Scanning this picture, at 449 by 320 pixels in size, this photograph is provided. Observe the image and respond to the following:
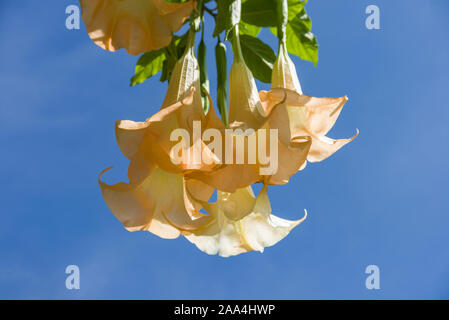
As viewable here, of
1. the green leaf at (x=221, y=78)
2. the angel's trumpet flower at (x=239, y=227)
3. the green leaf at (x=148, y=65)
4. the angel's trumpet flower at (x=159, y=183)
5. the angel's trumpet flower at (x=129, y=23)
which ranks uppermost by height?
the green leaf at (x=148, y=65)

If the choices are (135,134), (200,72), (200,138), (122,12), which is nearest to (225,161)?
(200,138)

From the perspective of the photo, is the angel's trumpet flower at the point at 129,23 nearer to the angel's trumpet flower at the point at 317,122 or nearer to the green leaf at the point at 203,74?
the green leaf at the point at 203,74

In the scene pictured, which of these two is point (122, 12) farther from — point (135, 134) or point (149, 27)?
point (135, 134)

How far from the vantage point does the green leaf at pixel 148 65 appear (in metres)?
1.35

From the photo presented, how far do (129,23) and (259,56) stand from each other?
339mm

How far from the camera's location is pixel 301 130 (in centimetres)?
101

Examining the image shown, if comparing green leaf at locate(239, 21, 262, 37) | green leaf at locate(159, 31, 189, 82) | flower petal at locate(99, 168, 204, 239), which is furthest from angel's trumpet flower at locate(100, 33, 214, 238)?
green leaf at locate(239, 21, 262, 37)

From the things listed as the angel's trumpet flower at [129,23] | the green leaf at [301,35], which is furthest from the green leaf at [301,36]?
the angel's trumpet flower at [129,23]

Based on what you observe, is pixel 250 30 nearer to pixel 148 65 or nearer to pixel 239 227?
pixel 148 65

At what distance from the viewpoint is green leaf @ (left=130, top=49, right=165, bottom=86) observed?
135 cm

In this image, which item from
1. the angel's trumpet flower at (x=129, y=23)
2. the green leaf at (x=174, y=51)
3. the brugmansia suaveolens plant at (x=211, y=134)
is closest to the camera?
the brugmansia suaveolens plant at (x=211, y=134)

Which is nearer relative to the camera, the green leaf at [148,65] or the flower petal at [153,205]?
the flower petal at [153,205]

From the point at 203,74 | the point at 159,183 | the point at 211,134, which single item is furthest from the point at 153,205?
the point at 203,74

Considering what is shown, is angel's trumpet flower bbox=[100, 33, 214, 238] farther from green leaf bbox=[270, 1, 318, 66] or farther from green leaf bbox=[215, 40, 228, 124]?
green leaf bbox=[270, 1, 318, 66]
